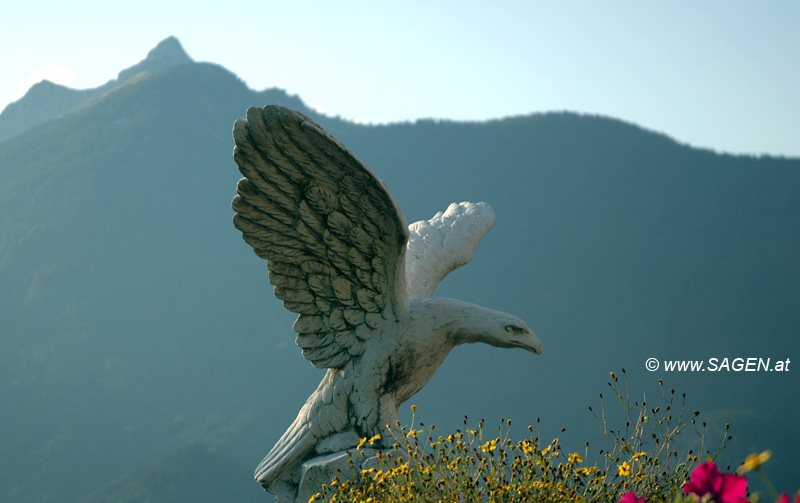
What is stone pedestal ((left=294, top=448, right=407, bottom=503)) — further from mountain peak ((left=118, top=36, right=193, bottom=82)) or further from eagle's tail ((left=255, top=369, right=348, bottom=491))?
mountain peak ((left=118, top=36, right=193, bottom=82))

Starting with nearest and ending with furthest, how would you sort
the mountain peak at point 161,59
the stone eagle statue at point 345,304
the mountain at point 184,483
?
1. the stone eagle statue at point 345,304
2. the mountain at point 184,483
3. the mountain peak at point 161,59

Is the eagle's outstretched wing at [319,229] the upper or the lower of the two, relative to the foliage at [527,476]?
upper

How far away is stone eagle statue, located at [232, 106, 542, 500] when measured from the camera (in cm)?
465

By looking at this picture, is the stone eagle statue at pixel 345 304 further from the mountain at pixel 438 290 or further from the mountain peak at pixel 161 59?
the mountain peak at pixel 161 59

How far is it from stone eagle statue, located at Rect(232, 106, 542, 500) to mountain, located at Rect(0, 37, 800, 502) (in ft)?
160

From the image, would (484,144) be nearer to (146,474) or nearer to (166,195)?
(166,195)

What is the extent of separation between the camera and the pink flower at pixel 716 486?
7.88ft

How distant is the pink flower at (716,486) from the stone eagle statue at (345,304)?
2.48m

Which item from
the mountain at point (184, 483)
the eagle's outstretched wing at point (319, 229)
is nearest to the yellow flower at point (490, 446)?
the eagle's outstretched wing at point (319, 229)

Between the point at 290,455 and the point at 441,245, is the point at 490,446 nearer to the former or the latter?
the point at 290,455

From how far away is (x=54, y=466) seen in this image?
56906 millimetres

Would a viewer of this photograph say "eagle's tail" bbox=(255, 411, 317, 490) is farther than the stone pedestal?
Yes

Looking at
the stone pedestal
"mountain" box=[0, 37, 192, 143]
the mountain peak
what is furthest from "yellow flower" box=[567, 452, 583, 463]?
the mountain peak

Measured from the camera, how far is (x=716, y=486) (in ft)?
7.93
